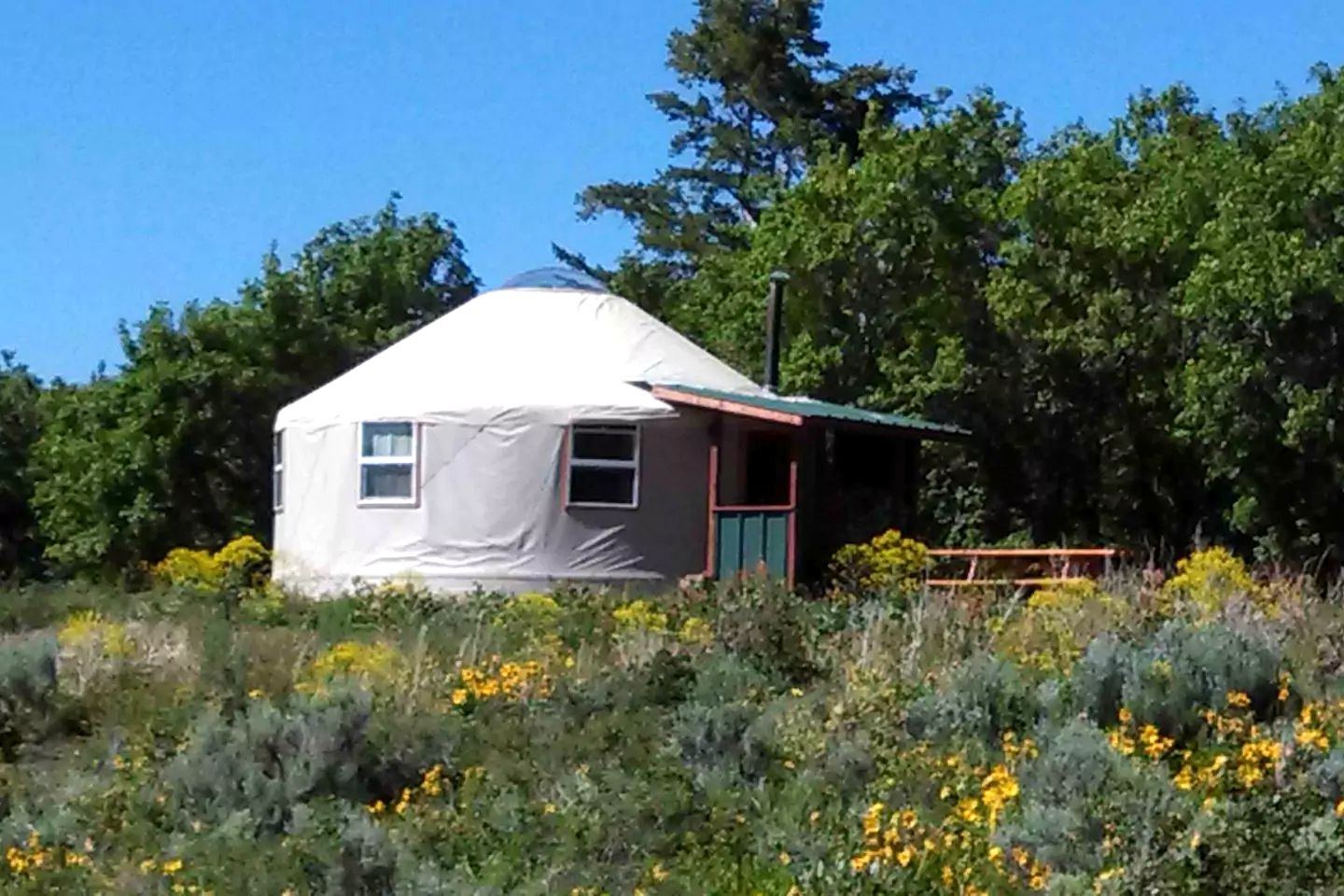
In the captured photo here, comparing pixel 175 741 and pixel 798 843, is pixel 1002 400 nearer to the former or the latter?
pixel 175 741

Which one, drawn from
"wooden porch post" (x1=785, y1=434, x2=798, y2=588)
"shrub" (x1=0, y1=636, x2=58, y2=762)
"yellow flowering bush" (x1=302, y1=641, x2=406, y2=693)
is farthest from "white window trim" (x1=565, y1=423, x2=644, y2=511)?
"shrub" (x1=0, y1=636, x2=58, y2=762)

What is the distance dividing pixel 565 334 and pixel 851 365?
499 centimetres

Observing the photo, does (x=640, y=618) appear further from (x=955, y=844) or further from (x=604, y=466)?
(x=955, y=844)

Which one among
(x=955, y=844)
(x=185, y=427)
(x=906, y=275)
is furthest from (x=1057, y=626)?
(x=185, y=427)

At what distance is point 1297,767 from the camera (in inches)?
264

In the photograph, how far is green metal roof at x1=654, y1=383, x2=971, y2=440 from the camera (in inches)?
770

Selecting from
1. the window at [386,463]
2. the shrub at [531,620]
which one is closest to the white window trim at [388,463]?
the window at [386,463]

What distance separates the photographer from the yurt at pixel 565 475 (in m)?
20.6

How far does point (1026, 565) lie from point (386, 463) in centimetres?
667

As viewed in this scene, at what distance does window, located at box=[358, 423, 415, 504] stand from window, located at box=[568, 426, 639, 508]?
1723 millimetres

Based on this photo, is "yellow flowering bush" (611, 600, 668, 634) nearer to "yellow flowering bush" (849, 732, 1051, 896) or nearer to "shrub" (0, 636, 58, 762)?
"shrub" (0, 636, 58, 762)

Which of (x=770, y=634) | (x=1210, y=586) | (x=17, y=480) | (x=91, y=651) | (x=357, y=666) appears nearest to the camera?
(x=357, y=666)

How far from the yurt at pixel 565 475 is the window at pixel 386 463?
2cm

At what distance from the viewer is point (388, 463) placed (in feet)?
69.9
